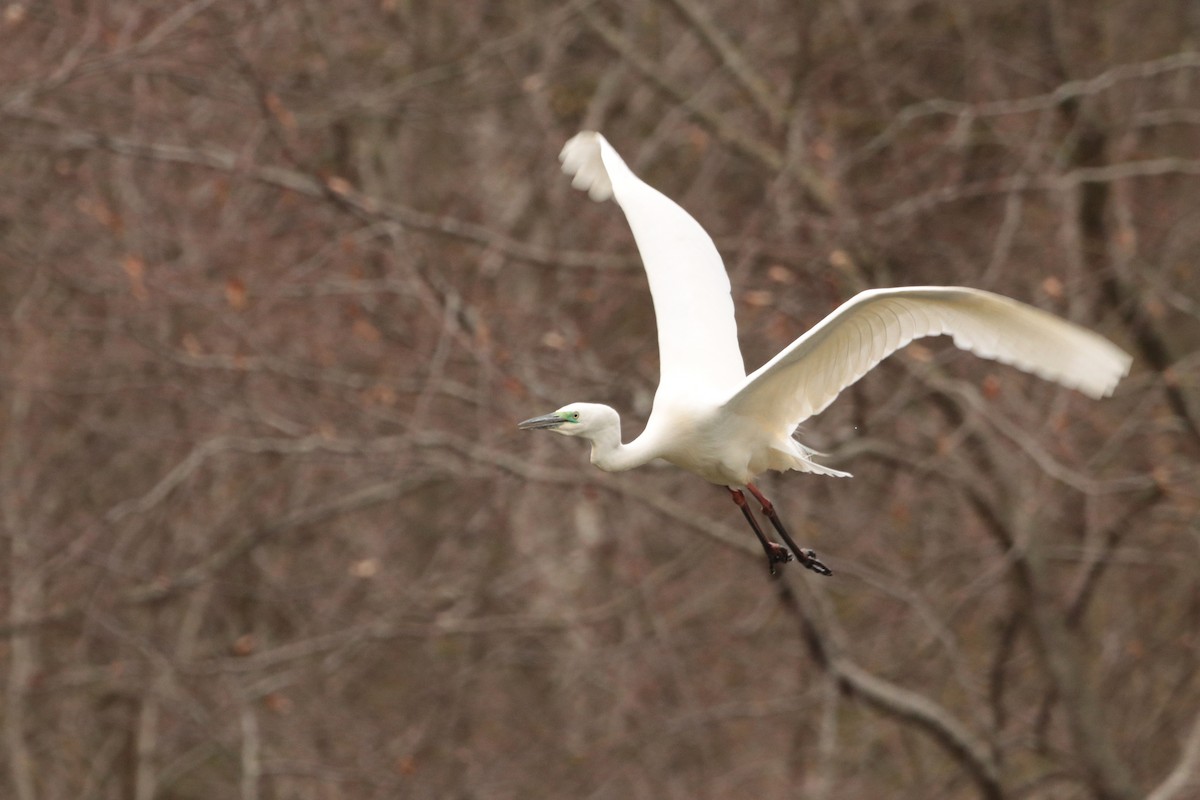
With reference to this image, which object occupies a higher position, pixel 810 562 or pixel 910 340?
pixel 910 340

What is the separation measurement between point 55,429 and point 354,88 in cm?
269

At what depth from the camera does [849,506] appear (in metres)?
10.7

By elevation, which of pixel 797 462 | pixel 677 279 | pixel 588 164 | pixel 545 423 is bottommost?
pixel 797 462

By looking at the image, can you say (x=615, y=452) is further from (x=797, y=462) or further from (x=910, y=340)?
(x=910, y=340)

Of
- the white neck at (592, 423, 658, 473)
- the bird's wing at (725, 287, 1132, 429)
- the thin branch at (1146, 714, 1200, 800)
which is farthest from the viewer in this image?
the thin branch at (1146, 714, 1200, 800)

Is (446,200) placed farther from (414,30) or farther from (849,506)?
(849,506)

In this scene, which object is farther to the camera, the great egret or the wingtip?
the wingtip

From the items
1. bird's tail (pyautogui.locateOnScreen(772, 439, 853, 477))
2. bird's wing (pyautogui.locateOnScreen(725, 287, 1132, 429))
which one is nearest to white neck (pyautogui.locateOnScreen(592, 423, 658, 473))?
bird's wing (pyautogui.locateOnScreen(725, 287, 1132, 429))

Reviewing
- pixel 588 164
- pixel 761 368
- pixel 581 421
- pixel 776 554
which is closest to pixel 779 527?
pixel 776 554

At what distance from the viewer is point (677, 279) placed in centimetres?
707

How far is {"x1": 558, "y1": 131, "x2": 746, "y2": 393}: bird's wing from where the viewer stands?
6.69 m

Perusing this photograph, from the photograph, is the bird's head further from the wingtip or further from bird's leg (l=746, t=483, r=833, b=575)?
the wingtip

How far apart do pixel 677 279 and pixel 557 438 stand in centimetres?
295

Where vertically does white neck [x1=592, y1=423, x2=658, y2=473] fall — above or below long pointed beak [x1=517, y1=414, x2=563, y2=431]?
below
